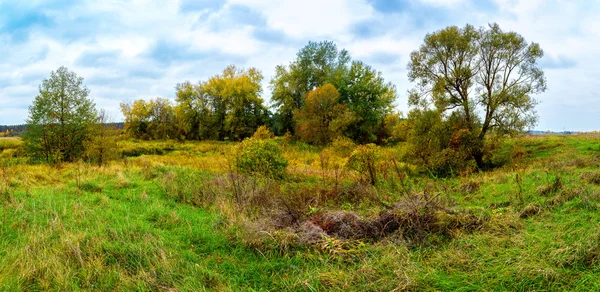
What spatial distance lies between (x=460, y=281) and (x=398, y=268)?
0.67 metres

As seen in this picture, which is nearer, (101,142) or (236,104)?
(101,142)

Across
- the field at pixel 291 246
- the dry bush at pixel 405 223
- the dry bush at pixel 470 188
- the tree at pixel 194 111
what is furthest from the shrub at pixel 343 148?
the tree at pixel 194 111

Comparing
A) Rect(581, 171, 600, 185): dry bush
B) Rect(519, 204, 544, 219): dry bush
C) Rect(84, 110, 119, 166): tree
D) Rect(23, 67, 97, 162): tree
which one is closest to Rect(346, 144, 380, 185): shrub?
Rect(581, 171, 600, 185): dry bush

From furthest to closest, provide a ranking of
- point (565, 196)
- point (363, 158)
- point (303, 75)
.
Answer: point (303, 75) → point (363, 158) → point (565, 196)

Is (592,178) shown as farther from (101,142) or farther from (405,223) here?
(101,142)

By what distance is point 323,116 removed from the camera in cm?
3541

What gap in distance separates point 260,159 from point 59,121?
1636 centimetres

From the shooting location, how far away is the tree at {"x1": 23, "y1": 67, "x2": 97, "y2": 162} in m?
21.5

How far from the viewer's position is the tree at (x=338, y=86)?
37312 millimetres

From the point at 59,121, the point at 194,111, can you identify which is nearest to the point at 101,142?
the point at 59,121

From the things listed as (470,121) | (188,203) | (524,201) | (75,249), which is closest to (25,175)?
(188,203)

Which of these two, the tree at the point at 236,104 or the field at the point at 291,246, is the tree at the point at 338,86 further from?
the field at the point at 291,246

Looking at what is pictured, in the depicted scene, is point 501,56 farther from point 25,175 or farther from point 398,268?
point 25,175

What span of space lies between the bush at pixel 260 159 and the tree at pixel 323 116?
1977 cm
